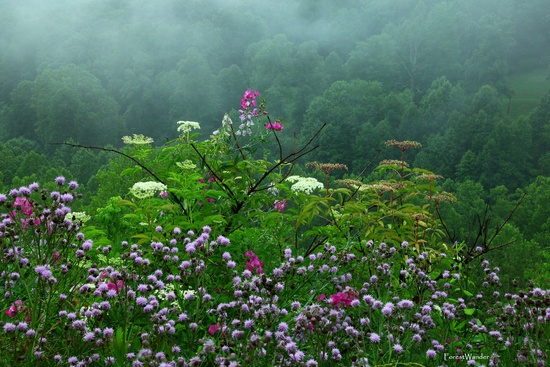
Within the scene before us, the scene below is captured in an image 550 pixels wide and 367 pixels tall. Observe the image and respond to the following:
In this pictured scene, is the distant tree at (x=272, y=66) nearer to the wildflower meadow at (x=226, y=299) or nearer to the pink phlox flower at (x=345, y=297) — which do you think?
the wildflower meadow at (x=226, y=299)

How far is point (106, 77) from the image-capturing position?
93062mm

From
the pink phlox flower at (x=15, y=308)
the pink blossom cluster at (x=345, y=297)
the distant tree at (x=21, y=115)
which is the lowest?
the pink phlox flower at (x=15, y=308)

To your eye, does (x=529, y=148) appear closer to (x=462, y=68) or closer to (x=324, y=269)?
(x=462, y=68)

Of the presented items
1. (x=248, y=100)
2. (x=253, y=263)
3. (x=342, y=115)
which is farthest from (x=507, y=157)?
(x=253, y=263)

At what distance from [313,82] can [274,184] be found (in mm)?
82743

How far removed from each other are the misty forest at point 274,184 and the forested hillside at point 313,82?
339 mm

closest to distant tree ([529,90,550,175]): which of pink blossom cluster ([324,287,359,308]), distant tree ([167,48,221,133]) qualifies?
distant tree ([167,48,221,133])

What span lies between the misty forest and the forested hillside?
1.11ft

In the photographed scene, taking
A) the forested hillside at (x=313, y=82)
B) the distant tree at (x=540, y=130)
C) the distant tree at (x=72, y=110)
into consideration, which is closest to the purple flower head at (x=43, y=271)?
the forested hillside at (x=313, y=82)

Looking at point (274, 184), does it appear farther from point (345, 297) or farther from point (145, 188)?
point (345, 297)

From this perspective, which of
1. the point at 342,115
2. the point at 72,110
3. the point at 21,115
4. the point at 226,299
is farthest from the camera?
the point at 21,115

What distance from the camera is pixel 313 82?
85688 millimetres

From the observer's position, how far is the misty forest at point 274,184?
2.82 metres

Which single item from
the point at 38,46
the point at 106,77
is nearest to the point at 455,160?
the point at 106,77
